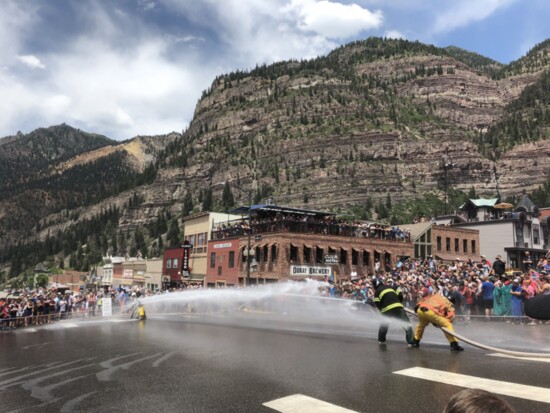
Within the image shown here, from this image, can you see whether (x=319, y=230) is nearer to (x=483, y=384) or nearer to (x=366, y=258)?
(x=366, y=258)

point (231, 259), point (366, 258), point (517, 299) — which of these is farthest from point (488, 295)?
point (231, 259)

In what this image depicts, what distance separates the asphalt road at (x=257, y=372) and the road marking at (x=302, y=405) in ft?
0.29

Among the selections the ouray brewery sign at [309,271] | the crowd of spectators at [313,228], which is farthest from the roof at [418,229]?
the ouray brewery sign at [309,271]

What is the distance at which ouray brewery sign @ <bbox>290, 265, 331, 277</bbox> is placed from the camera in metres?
38.6

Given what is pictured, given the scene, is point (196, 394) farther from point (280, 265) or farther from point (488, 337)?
point (280, 265)

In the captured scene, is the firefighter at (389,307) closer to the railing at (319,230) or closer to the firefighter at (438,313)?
the firefighter at (438,313)

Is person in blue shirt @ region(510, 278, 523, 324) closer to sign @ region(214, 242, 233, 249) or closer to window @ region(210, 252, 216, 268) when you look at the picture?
sign @ region(214, 242, 233, 249)

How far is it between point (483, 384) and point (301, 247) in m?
33.4

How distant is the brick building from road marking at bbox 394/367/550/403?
26488 mm

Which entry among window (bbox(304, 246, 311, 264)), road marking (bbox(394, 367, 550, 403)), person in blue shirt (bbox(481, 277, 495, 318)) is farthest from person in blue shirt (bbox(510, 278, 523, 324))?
window (bbox(304, 246, 311, 264))

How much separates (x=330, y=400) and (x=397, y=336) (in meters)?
8.36

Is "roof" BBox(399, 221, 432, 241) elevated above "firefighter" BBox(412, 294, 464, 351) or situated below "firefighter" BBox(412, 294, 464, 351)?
above

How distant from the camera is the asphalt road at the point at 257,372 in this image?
7406mm

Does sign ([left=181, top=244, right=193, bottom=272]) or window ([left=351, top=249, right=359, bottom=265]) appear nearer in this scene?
window ([left=351, top=249, right=359, bottom=265])
